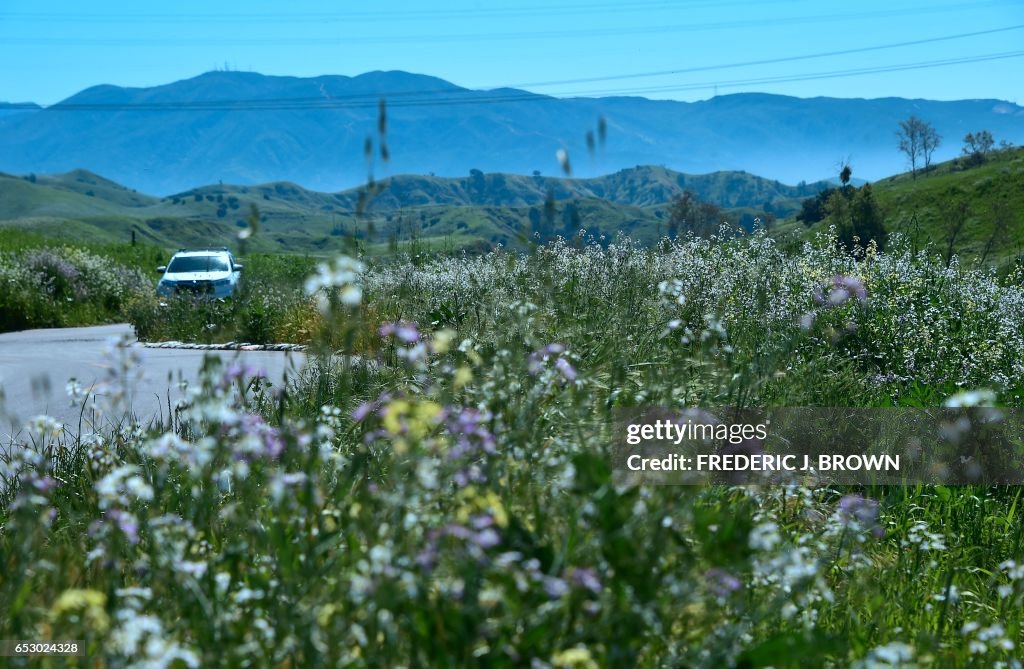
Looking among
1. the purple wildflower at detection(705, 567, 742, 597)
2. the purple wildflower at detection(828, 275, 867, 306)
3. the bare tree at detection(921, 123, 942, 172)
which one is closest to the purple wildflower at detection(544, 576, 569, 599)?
the purple wildflower at detection(705, 567, 742, 597)

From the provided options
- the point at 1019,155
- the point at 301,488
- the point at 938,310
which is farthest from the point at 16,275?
the point at 1019,155

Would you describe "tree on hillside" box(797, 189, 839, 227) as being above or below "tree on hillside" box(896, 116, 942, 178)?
below

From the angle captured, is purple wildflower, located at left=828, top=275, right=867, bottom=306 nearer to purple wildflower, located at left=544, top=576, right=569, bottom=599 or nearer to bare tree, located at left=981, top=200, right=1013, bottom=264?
purple wildflower, located at left=544, top=576, right=569, bottom=599

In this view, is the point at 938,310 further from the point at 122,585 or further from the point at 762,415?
the point at 122,585

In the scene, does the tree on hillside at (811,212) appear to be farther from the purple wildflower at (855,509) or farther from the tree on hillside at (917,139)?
the purple wildflower at (855,509)

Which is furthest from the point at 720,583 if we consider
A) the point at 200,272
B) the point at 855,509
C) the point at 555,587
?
the point at 200,272

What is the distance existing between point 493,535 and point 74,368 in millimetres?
12465

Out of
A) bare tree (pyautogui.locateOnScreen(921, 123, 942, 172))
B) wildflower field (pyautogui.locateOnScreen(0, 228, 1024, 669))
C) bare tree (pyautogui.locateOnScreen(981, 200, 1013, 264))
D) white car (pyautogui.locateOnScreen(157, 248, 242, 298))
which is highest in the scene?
bare tree (pyautogui.locateOnScreen(921, 123, 942, 172))

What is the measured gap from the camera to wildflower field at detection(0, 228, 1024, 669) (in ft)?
7.77

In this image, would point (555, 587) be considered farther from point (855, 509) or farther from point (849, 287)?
point (849, 287)

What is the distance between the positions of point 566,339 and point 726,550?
4611 mm

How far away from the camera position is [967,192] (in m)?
86.2

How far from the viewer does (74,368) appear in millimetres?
12992

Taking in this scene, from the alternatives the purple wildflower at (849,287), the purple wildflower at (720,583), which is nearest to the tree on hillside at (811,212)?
the purple wildflower at (849,287)
